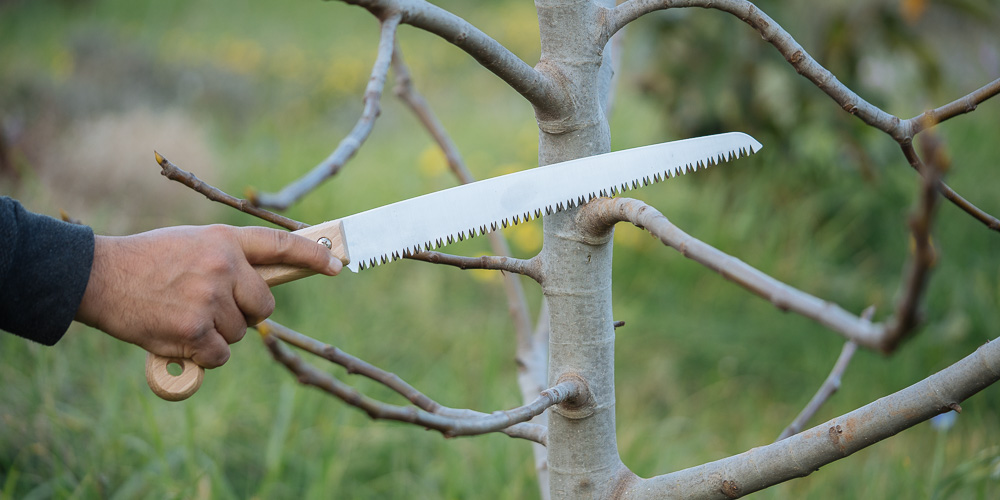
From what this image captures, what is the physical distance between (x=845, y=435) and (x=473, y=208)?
50cm

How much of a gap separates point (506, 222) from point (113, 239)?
474 mm

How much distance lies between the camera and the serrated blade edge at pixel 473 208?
0.90m

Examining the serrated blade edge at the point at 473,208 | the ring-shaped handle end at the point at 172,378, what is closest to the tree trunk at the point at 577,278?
the serrated blade edge at the point at 473,208

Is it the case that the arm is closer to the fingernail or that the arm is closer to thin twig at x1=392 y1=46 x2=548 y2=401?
the fingernail

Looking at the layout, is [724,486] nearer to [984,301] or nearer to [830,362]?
[830,362]

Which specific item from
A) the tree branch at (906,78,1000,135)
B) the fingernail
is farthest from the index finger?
the tree branch at (906,78,1000,135)

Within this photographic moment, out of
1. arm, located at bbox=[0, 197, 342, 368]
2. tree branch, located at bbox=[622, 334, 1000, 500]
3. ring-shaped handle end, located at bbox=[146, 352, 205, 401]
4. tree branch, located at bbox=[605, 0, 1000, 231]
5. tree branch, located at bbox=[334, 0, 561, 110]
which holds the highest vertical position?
tree branch, located at bbox=[605, 0, 1000, 231]

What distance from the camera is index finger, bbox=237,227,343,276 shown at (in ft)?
2.84

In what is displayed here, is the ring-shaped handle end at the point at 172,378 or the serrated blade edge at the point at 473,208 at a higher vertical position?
the serrated blade edge at the point at 473,208

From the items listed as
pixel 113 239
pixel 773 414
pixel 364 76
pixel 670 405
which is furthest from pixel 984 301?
pixel 364 76

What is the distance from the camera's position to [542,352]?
138cm

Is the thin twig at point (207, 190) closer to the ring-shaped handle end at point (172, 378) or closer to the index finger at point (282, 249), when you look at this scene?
the index finger at point (282, 249)

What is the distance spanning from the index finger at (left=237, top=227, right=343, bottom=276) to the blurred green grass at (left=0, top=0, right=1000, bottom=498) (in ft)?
3.42

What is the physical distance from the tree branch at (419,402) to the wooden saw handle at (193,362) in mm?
152
